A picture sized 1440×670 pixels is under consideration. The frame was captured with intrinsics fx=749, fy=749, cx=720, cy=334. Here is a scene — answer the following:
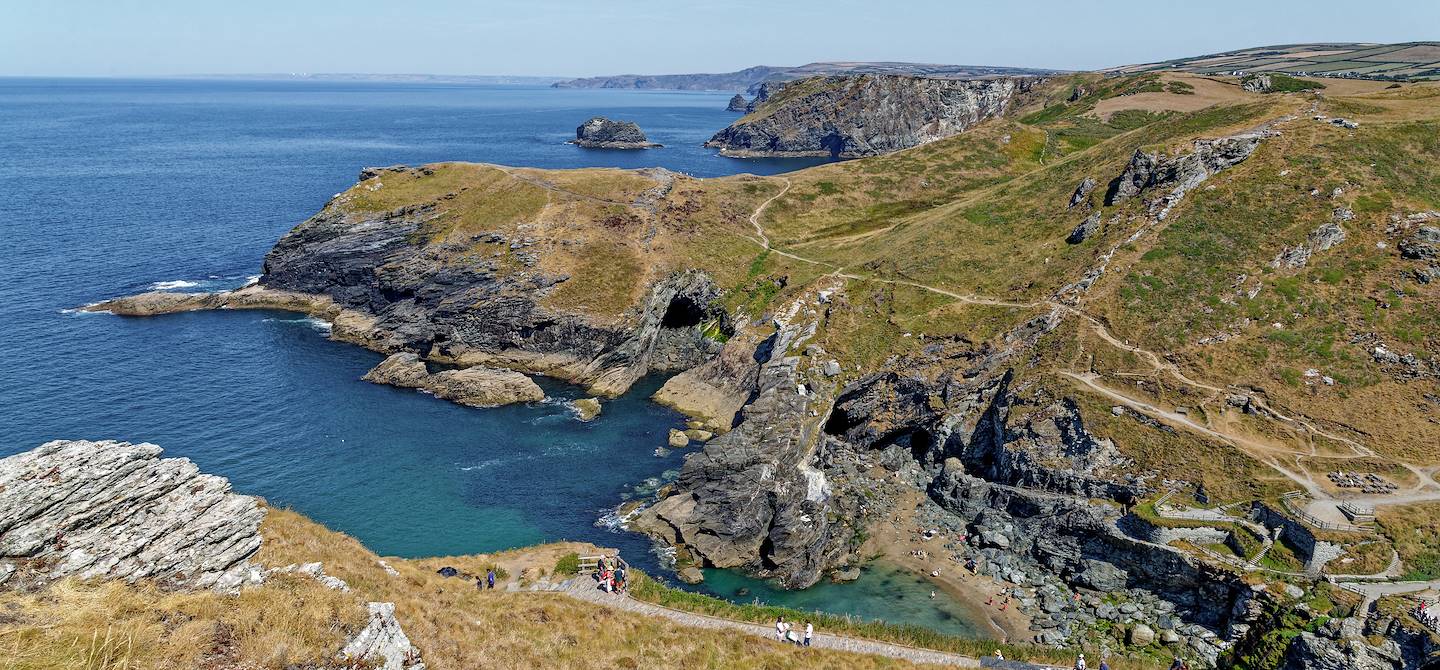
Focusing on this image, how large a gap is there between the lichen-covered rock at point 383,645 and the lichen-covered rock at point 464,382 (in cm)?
5655

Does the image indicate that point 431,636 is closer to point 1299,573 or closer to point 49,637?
point 49,637

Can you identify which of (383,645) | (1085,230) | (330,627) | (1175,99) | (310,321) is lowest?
(310,321)

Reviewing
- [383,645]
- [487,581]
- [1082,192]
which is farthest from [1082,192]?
[383,645]

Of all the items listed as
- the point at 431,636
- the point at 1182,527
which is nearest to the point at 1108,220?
the point at 1182,527

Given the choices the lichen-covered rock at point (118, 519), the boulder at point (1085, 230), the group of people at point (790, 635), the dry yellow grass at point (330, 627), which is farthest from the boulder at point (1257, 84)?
the lichen-covered rock at point (118, 519)

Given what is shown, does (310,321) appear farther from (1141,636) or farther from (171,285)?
(1141,636)

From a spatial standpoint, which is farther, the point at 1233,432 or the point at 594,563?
the point at 1233,432

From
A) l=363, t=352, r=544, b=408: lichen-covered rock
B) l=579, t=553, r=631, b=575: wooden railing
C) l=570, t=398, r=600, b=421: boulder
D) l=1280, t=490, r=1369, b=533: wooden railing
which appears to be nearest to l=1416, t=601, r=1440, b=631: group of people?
l=1280, t=490, r=1369, b=533: wooden railing

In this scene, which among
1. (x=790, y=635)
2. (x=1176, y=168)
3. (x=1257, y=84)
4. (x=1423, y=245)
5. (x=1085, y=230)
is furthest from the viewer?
Answer: (x=1257, y=84)

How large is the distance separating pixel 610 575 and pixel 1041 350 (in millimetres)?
47065

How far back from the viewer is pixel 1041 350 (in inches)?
2832

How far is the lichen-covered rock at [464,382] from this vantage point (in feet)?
272

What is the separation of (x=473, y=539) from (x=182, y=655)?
123ft

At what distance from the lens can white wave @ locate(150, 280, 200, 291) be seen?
110000mm
